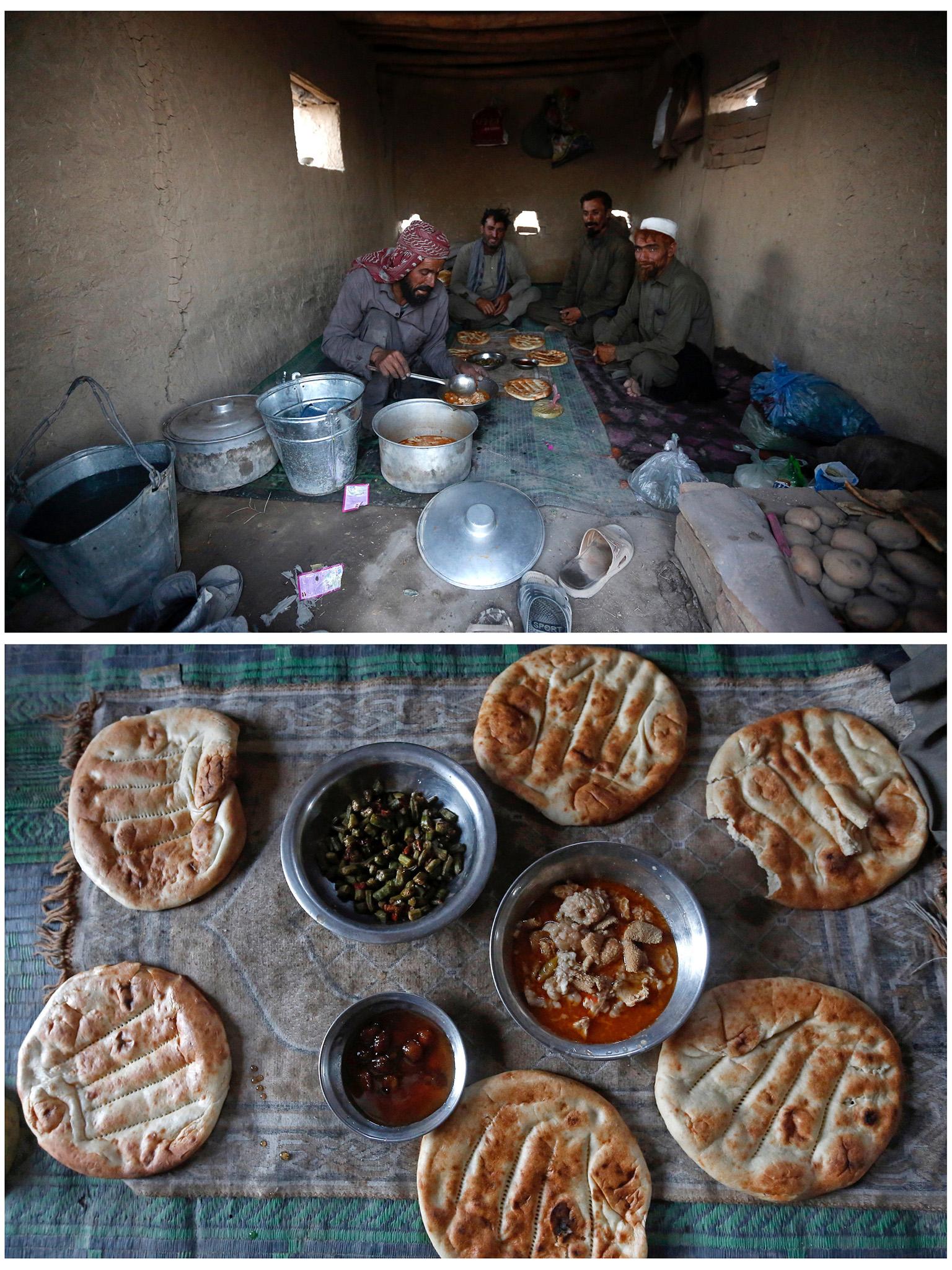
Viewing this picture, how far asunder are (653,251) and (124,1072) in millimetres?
5910

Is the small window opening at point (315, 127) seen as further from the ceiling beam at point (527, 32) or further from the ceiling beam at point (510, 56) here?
the ceiling beam at point (510, 56)

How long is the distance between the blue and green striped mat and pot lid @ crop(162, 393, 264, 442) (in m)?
1.61

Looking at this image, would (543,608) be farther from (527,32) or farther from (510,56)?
(510,56)

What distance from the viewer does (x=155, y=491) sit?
A: 269 cm

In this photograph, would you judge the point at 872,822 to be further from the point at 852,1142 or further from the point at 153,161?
the point at 153,161

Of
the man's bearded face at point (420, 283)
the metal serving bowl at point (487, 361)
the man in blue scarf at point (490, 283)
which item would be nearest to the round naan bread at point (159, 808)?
the man's bearded face at point (420, 283)

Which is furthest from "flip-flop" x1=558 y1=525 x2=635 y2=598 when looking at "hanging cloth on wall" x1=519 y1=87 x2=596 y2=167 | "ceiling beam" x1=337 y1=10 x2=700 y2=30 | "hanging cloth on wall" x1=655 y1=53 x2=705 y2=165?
"hanging cloth on wall" x1=519 y1=87 x2=596 y2=167

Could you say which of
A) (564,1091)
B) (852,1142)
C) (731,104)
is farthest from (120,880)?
(731,104)

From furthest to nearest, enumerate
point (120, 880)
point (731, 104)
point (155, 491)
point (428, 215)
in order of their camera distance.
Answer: point (428, 215) < point (731, 104) < point (155, 491) < point (120, 880)

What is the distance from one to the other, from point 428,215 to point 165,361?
802 cm

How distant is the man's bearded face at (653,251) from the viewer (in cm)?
501

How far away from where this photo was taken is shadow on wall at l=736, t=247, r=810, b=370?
4.89 meters

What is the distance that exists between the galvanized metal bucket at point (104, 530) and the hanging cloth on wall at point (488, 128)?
9.30 meters

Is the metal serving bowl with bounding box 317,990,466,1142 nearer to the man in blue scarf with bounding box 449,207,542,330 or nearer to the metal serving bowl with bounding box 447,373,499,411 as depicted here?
the metal serving bowl with bounding box 447,373,499,411
